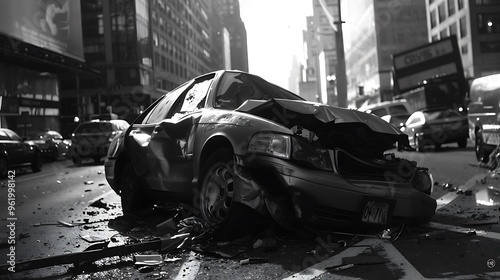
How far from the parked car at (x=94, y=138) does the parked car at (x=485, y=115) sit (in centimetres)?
1250

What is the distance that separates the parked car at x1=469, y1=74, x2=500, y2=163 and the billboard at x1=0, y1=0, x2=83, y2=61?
93.7ft

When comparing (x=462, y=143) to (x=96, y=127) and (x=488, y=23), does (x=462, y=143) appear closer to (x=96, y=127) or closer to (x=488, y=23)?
(x=96, y=127)

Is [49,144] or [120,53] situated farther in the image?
[120,53]

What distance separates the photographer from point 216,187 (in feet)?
15.1

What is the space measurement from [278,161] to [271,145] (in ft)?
0.54

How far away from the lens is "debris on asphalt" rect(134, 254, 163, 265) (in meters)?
3.90

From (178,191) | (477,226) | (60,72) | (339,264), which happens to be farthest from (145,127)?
(60,72)

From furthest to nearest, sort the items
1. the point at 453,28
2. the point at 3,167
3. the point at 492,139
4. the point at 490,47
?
1. the point at 453,28
2. the point at 490,47
3. the point at 3,167
4. the point at 492,139

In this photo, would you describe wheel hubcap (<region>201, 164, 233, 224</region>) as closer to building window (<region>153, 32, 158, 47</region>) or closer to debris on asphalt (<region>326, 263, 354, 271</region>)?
debris on asphalt (<region>326, 263, 354, 271</region>)

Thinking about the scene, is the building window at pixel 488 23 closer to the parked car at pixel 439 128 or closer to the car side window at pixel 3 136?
the parked car at pixel 439 128

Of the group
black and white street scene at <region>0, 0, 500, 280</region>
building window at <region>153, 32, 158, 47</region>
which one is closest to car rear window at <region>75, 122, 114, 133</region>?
black and white street scene at <region>0, 0, 500, 280</region>

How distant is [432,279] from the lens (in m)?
3.19

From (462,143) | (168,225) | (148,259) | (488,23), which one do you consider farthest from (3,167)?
(488,23)

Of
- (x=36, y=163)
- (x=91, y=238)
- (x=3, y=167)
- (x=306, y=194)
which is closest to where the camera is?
(x=306, y=194)
